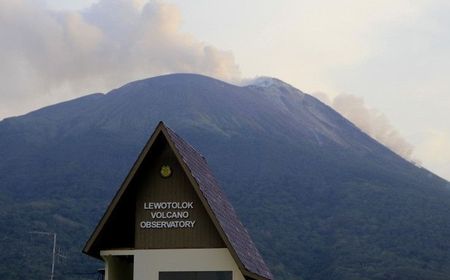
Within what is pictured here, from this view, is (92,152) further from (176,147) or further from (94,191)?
(176,147)

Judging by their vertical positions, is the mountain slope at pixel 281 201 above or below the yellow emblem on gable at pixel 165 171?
above

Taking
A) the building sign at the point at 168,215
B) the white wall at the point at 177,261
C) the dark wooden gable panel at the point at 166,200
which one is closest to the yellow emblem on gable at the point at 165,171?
the dark wooden gable panel at the point at 166,200

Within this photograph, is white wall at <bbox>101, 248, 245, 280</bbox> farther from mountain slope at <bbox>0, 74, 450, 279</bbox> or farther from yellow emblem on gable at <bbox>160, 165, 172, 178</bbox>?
mountain slope at <bbox>0, 74, 450, 279</bbox>

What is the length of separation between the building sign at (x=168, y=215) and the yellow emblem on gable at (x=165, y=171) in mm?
712

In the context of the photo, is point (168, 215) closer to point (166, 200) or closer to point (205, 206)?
point (166, 200)

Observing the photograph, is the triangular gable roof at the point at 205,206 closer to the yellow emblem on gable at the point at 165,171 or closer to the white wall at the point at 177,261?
the white wall at the point at 177,261

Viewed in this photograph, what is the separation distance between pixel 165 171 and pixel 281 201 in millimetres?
135109

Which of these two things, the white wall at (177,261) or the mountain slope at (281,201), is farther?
the mountain slope at (281,201)

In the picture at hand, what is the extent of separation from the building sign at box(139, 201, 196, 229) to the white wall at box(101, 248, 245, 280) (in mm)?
651

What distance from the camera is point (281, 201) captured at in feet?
511

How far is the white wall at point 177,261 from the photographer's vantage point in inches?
841

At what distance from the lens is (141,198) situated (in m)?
21.8

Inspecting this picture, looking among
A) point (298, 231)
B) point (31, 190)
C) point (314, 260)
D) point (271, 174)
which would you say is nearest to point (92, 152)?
point (31, 190)

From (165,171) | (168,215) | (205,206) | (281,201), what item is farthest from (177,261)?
(281,201)
